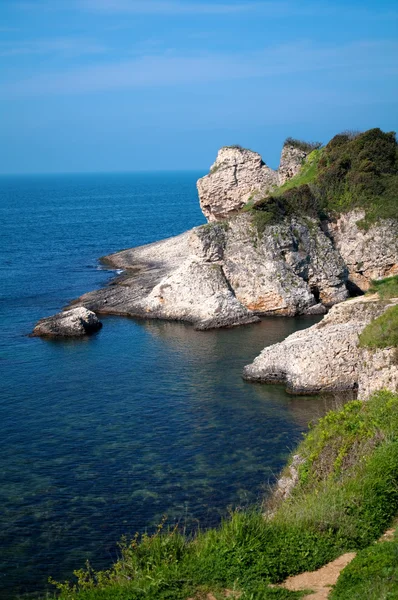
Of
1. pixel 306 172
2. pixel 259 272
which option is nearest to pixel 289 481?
pixel 259 272

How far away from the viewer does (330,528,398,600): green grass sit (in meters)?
12.3

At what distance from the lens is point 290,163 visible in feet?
231

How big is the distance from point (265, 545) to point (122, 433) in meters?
16.0

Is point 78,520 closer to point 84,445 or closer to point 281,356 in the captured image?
point 84,445

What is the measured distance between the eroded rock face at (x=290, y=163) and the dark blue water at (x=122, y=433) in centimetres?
2410

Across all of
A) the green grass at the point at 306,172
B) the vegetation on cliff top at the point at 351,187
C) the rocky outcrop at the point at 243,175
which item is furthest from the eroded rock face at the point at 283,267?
the rocky outcrop at the point at 243,175

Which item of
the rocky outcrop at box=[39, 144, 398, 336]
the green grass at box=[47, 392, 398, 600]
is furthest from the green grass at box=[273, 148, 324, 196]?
the green grass at box=[47, 392, 398, 600]

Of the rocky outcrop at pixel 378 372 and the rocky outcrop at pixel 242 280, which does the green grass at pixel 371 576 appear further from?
the rocky outcrop at pixel 242 280

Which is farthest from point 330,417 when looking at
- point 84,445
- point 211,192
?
point 211,192

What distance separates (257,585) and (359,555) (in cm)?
223

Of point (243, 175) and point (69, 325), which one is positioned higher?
point (243, 175)

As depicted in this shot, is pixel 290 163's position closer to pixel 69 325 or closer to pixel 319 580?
pixel 69 325

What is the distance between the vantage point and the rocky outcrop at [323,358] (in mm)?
34188

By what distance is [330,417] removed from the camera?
2147cm
